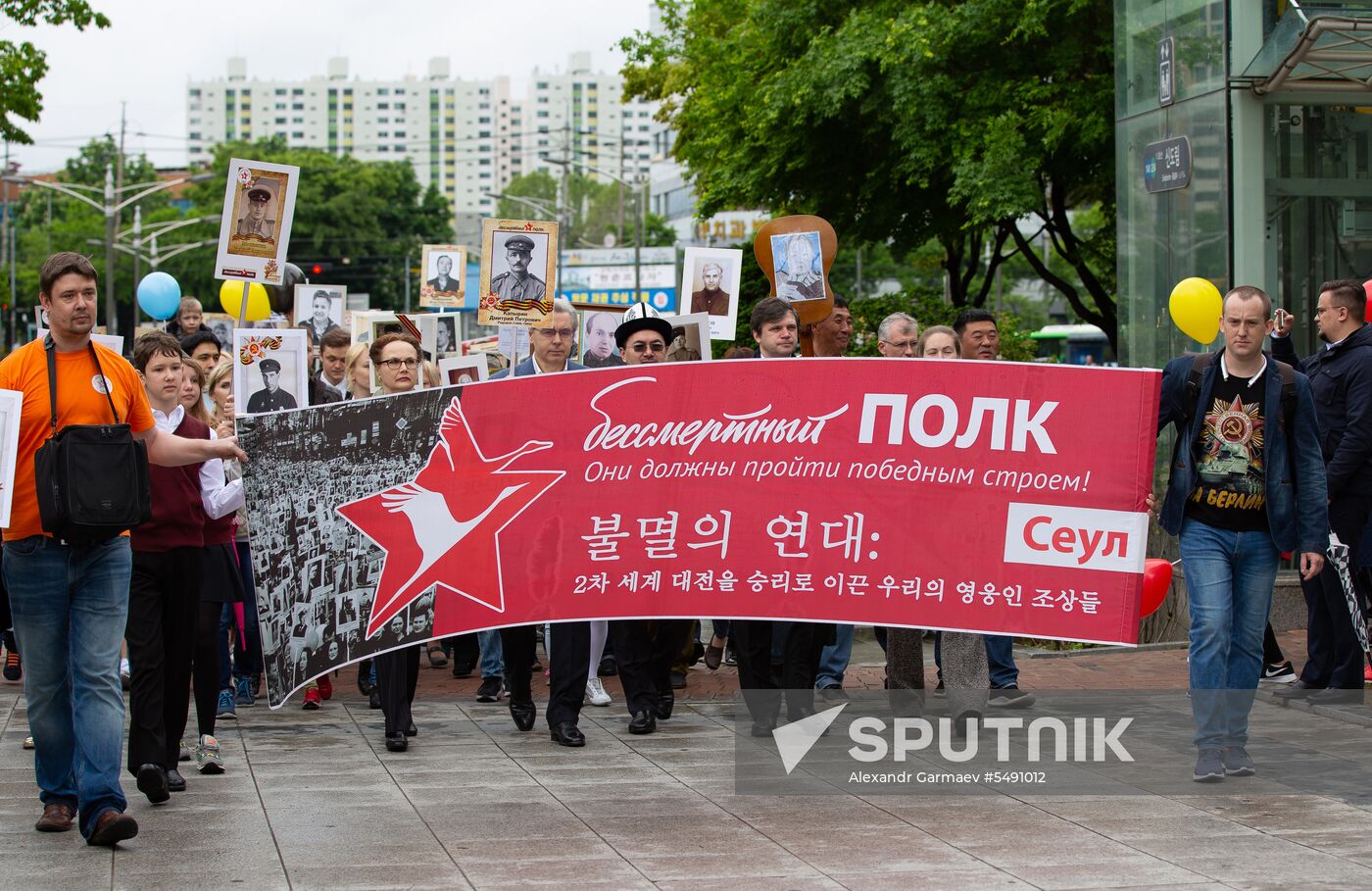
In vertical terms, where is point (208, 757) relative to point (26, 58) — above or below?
below

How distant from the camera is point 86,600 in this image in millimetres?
6078

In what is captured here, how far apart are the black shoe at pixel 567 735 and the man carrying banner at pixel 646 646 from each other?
0.34 meters

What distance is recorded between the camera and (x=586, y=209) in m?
150

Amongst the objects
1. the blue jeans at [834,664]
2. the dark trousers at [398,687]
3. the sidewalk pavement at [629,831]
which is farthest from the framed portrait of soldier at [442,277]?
the sidewalk pavement at [629,831]

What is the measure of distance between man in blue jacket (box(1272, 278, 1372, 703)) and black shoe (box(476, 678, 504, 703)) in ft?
13.8

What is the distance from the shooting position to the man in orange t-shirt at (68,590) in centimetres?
598

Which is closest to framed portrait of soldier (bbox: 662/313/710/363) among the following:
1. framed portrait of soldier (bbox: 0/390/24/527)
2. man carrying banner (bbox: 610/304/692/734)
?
man carrying banner (bbox: 610/304/692/734)

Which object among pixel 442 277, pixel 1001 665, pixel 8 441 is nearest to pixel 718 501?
pixel 1001 665

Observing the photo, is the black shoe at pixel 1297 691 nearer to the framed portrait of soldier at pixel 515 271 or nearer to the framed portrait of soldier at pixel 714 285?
the framed portrait of soldier at pixel 714 285

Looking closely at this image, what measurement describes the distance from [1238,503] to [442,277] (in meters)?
8.04

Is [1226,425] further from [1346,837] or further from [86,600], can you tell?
[86,600]

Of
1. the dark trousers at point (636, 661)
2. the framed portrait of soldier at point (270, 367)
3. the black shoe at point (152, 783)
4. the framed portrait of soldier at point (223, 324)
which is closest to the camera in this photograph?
the black shoe at point (152, 783)

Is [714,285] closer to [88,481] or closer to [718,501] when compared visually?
[718,501]

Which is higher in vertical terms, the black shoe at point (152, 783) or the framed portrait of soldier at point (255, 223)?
the framed portrait of soldier at point (255, 223)
